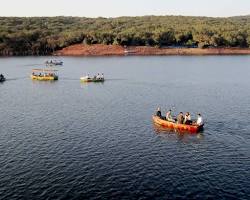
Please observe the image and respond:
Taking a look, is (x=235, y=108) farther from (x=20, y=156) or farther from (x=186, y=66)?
(x=186, y=66)

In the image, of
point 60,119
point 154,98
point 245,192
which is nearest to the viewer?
point 245,192

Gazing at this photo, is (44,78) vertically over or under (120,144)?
over

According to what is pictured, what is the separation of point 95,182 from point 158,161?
1082 centimetres

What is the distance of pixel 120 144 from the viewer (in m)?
→ 64.4

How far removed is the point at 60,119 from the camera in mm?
81312

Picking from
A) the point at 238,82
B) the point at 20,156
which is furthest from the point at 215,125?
the point at 238,82

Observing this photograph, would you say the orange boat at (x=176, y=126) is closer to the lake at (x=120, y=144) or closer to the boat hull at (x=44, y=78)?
the lake at (x=120, y=144)

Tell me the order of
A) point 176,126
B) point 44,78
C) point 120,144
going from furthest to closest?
point 44,78 → point 176,126 → point 120,144

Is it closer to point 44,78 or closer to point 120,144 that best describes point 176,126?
point 120,144

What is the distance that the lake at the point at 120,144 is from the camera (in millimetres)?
48438

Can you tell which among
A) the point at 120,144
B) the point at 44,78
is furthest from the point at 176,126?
the point at 44,78

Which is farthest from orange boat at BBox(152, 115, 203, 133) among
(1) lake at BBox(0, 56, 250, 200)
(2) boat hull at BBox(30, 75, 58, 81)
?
(2) boat hull at BBox(30, 75, 58, 81)

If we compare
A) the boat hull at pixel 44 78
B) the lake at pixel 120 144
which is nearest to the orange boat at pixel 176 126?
the lake at pixel 120 144

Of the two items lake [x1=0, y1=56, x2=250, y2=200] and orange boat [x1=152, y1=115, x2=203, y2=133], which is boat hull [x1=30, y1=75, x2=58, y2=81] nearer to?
lake [x1=0, y1=56, x2=250, y2=200]
